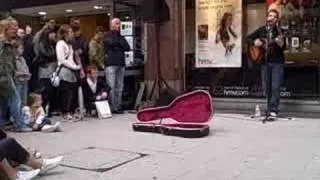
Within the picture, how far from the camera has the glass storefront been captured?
12477mm

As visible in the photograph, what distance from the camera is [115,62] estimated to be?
1301 cm

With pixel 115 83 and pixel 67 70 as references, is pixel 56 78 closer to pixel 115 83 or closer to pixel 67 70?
pixel 67 70

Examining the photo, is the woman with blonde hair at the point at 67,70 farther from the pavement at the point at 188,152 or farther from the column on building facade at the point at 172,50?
the column on building facade at the point at 172,50

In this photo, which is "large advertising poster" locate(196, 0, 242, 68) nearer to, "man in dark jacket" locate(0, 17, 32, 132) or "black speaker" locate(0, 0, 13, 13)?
"black speaker" locate(0, 0, 13, 13)

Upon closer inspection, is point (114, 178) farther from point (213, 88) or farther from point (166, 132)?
point (213, 88)

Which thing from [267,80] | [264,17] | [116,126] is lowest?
[116,126]

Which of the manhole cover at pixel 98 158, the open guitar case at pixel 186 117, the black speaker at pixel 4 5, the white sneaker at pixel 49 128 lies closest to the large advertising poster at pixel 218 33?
the open guitar case at pixel 186 117

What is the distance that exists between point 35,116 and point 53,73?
1.66 m

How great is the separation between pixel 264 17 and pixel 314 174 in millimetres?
6548

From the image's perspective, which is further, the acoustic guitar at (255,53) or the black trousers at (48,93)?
the acoustic guitar at (255,53)

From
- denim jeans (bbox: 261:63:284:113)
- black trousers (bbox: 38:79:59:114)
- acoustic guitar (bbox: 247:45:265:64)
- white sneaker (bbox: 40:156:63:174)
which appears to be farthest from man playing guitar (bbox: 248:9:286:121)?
white sneaker (bbox: 40:156:63:174)

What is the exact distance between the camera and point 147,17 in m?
13.6

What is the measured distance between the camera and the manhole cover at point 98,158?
7664 mm

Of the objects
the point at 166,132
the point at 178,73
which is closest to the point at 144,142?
the point at 166,132
